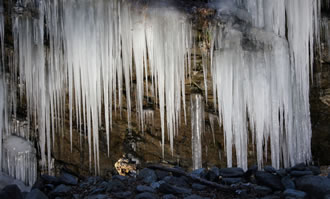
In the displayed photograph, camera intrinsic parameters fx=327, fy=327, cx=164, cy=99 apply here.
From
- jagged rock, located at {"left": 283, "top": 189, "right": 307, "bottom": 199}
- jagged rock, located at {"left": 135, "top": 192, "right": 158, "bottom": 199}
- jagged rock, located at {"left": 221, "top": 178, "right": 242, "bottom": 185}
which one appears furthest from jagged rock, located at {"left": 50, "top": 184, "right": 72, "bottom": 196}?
jagged rock, located at {"left": 283, "top": 189, "right": 307, "bottom": 199}

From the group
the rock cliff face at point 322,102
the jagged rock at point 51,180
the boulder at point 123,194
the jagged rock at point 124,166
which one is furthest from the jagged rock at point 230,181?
the jagged rock at point 124,166

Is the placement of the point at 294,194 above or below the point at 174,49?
below

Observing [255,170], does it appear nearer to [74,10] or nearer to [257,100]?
[257,100]

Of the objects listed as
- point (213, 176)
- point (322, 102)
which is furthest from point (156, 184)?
point (322, 102)

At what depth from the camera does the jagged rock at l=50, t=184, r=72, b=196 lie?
3383mm

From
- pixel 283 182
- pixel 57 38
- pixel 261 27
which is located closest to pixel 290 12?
pixel 261 27

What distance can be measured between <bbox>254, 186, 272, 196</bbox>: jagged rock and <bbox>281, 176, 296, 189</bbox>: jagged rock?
166 mm

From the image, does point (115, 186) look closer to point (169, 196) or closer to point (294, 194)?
point (169, 196)

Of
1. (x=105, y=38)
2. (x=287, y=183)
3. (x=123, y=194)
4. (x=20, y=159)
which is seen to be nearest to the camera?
(x=123, y=194)

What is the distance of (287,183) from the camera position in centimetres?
321

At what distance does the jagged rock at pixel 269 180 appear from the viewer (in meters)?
3.21

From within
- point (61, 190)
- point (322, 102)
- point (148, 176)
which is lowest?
point (61, 190)

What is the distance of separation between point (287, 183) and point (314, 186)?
28 cm

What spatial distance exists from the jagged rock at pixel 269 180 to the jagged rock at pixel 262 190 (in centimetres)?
7
